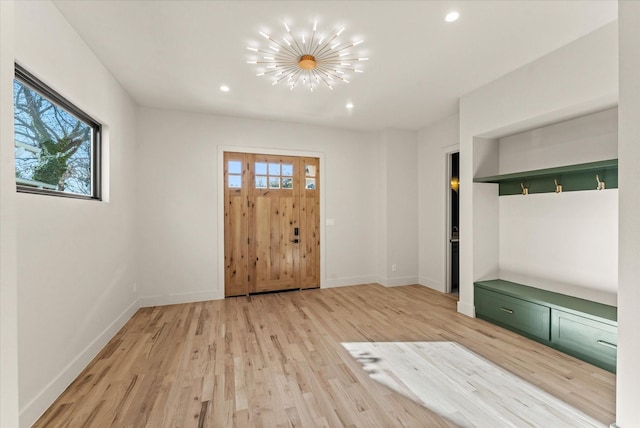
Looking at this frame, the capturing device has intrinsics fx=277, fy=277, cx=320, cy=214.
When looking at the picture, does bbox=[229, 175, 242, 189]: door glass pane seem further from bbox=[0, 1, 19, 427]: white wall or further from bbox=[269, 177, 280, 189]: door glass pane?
bbox=[0, 1, 19, 427]: white wall

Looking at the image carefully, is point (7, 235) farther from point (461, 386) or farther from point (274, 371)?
point (461, 386)

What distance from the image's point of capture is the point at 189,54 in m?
2.74

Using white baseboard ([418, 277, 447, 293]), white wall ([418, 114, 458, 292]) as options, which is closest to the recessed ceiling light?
white wall ([418, 114, 458, 292])

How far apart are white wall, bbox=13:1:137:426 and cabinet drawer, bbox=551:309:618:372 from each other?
3904 millimetres

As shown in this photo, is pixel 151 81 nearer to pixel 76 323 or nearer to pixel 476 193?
pixel 76 323

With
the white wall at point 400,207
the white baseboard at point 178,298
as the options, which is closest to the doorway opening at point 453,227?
the white wall at point 400,207

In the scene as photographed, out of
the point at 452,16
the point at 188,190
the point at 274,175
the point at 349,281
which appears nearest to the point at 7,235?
the point at 452,16

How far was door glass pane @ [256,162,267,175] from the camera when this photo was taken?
4688 mm

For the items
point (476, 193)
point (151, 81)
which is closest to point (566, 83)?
point (476, 193)

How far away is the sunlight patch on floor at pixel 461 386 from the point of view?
1825mm

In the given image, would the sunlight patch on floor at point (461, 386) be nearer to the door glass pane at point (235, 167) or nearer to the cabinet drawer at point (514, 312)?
the cabinet drawer at point (514, 312)

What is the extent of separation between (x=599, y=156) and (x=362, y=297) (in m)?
3.31

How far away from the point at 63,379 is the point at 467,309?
418cm

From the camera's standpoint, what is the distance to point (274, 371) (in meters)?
2.37
